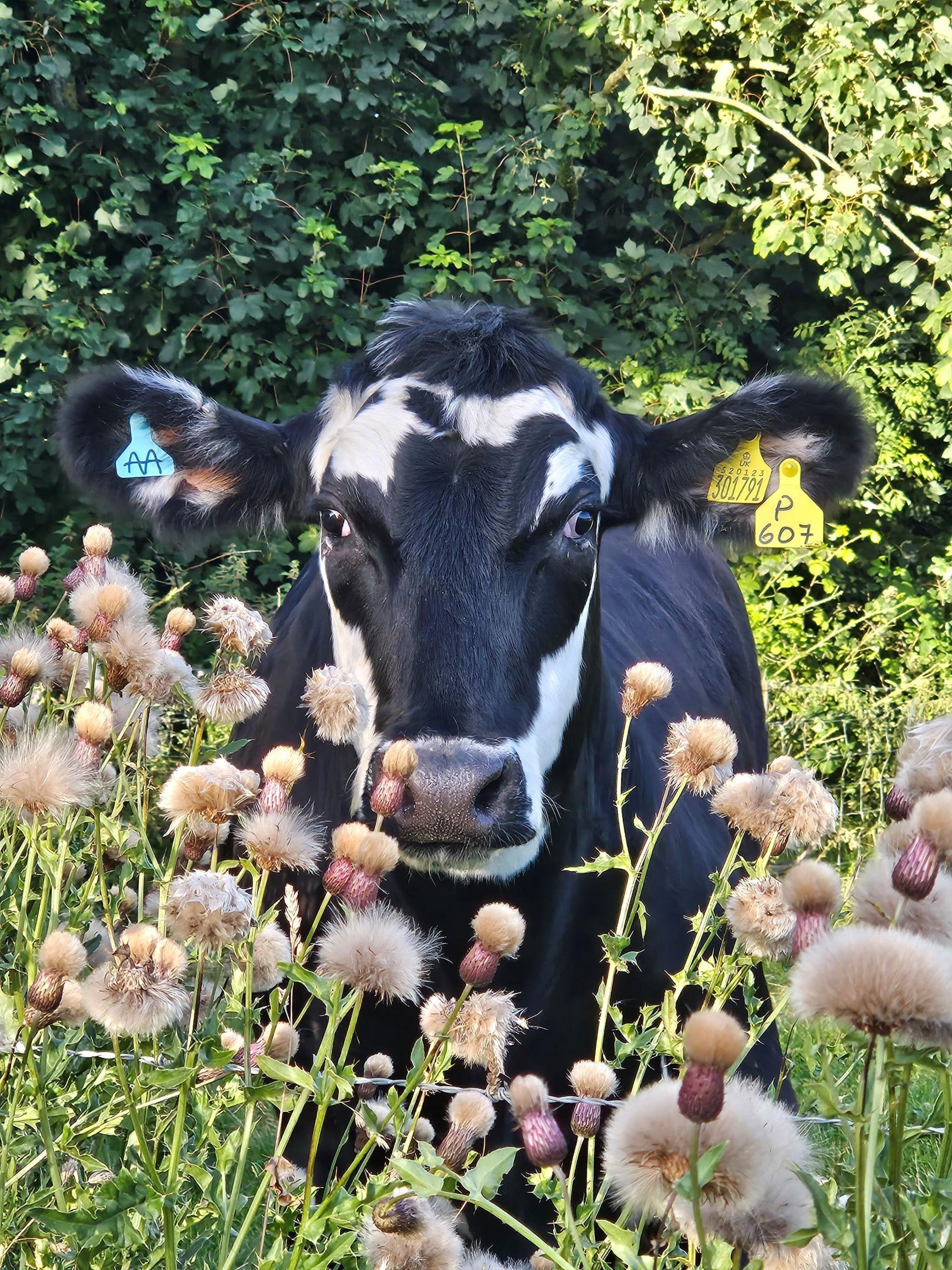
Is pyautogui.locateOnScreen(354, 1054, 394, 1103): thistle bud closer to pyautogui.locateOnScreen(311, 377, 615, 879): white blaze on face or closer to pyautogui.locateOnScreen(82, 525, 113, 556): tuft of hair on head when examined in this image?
pyautogui.locateOnScreen(311, 377, 615, 879): white blaze on face

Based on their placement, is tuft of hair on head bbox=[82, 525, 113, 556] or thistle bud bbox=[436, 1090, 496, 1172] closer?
thistle bud bbox=[436, 1090, 496, 1172]

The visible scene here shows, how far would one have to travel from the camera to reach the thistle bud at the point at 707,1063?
3.02 ft

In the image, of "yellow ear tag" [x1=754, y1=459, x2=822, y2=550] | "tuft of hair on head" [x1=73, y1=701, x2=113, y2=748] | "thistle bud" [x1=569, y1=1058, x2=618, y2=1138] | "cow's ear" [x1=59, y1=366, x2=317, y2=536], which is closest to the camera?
"thistle bud" [x1=569, y1=1058, x2=618, y2=1138]

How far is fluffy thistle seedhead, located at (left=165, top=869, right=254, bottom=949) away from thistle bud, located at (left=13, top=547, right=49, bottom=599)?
1.37 metres

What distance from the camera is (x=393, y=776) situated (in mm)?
1548

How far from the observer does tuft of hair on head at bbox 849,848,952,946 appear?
4.03 feet

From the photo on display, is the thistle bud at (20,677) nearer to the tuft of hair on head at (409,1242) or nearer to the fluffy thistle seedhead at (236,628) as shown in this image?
the fluffy thistle seedhead at (236,628)

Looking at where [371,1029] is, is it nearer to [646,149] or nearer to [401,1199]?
[401,1199]

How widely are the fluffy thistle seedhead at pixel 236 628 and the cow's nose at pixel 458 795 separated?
0.83 ft

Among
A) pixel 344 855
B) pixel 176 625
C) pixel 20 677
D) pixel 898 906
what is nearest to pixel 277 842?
pixel 344 855

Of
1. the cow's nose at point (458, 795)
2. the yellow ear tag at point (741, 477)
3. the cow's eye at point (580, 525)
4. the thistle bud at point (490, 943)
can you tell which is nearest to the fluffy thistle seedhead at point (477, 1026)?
the thistle bud at point (490, 943)

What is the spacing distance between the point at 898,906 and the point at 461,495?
4.43 ft

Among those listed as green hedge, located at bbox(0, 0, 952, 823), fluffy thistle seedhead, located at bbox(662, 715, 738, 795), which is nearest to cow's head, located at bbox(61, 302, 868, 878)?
fluffy thistle seedhead, located at bbox(662, 715, 738, 795)

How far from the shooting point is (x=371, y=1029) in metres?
2.60
